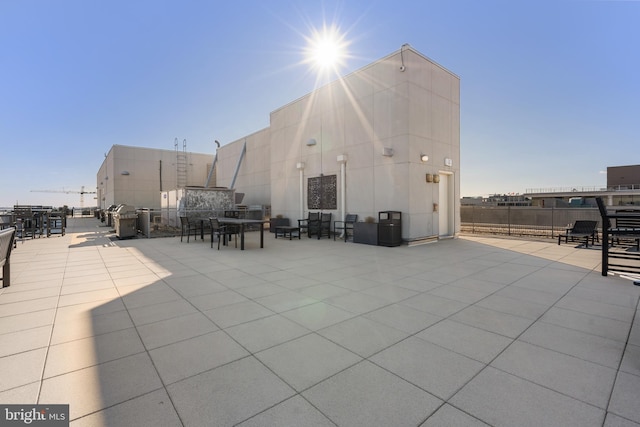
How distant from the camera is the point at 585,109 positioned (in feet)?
50.8

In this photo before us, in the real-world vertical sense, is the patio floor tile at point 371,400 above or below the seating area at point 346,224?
below

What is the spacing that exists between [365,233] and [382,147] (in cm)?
271

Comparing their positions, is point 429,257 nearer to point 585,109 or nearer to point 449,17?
point 449,17

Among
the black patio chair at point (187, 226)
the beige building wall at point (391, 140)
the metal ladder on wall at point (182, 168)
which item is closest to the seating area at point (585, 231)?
the beige building wall at point (391, 140)

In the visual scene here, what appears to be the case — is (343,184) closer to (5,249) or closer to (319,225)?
(319,225)

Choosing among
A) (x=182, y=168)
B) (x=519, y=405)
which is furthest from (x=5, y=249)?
(x=182, y=168)

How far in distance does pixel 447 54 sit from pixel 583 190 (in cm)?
5036

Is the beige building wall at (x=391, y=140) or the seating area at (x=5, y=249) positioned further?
→ the beige building wall at (x=391, y=140)

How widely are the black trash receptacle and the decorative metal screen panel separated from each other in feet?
8.07

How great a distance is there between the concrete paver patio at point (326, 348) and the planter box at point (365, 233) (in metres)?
3.39

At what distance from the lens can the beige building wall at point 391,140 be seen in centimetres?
804

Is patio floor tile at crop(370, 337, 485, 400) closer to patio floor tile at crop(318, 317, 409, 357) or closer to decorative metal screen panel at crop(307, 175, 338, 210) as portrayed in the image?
patio floor tile at crop(318, 317, 409, 357)

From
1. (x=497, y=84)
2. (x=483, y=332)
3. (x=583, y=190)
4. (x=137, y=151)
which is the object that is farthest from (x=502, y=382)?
(x=583, y=190)

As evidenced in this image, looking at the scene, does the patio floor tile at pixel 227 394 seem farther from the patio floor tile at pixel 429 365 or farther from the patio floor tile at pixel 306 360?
the patio floor tile at pixel 429 365
